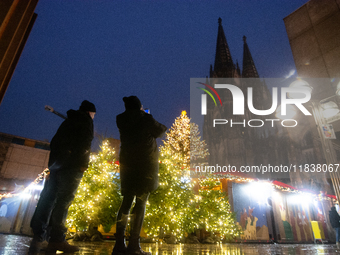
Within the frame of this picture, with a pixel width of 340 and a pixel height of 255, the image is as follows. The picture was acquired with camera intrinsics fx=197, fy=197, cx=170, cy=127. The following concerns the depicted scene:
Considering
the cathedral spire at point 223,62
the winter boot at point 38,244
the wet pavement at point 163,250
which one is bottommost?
the wet pavement at point 163,250

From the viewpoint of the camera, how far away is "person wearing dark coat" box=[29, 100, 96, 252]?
6.68ft

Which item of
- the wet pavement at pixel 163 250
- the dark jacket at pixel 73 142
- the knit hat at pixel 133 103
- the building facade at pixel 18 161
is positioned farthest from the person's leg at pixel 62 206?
the building facade at pixel 18 161

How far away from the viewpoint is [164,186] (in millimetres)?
5402

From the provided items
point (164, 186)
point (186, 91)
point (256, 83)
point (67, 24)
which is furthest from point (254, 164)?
point (67, 24)

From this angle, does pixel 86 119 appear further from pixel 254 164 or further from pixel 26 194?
pixel 254 164

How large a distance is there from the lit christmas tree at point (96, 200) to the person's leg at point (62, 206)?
10.2ft

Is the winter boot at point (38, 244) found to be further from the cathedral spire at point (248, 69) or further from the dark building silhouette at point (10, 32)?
the cathedral spire at point (248, 69)

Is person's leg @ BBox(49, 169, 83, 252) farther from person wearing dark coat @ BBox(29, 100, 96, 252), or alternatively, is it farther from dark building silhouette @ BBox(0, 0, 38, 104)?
dark building silhouette @ BBox(0, 0, 38, 104)

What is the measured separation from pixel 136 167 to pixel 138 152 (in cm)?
15

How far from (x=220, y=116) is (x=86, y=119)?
1697 inches

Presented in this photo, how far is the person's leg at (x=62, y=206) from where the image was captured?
6.50 feet

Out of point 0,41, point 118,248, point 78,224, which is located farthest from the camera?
point 78,224

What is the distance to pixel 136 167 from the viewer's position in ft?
6.61

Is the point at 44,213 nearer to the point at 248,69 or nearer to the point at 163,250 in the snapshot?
the point at 163,250
